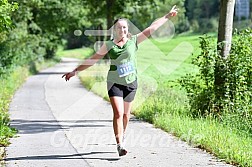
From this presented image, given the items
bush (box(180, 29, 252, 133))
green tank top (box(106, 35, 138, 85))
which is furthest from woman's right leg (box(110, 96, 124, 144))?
bush (box(180, 29, 252, 133))

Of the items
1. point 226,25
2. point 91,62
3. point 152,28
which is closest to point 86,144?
point 91,62

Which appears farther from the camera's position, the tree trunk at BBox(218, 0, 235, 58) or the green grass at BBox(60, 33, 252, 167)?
the tree trunk at BBox(218, 0, 235, 58)

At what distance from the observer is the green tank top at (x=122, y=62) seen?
26.6 feet

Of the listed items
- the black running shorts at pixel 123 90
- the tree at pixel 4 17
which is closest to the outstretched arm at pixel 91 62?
the black running shorts at pixel 123 90

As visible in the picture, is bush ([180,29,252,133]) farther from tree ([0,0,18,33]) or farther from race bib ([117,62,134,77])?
tree ([0,0,18,33])

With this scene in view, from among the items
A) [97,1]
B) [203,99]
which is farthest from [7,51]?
[203,99]

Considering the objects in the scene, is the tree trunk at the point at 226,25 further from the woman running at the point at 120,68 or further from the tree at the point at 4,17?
the tree at the point at 4,17

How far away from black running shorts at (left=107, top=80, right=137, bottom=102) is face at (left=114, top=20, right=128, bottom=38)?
2.49ft

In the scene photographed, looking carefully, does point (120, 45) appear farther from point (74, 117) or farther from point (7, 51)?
point (7, 51)

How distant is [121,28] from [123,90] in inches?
37.9

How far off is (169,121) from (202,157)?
320 cm

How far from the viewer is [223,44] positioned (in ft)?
38.9

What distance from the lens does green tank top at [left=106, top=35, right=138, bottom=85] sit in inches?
319

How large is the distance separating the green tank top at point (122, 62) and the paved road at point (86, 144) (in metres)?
1.23
